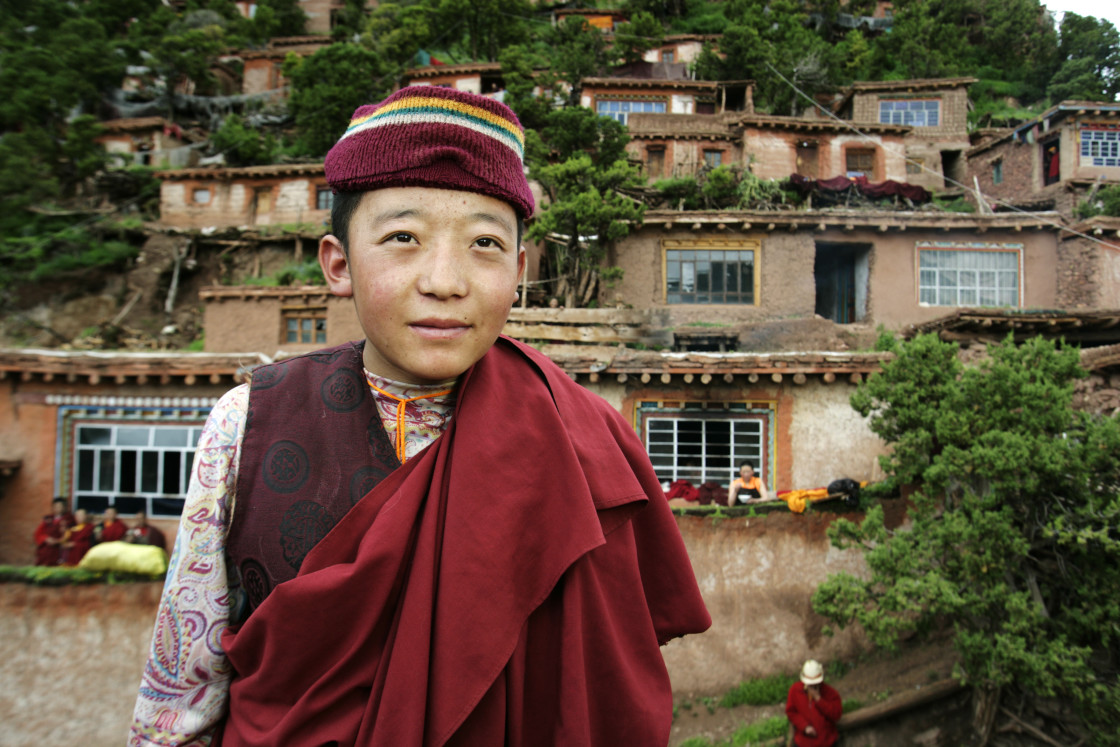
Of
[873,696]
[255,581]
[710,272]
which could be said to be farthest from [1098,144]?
[255,581]

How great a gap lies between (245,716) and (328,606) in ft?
1.13

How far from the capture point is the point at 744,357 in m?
9.77

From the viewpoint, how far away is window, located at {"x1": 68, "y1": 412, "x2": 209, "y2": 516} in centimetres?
1009

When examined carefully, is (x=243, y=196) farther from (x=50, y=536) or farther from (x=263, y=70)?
(x=50, y=536)

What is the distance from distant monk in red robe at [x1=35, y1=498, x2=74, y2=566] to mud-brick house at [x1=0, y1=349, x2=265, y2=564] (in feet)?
0.92

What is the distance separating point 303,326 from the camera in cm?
1603

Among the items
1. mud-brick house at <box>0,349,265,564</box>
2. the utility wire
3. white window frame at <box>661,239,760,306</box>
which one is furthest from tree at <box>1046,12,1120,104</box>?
mud-brick house at <box>0,349,265,564</box>

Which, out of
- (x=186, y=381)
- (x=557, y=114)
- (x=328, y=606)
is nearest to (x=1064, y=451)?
(x=328, y=606)

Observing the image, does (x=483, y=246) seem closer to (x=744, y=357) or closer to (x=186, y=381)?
(x=744, y=357)

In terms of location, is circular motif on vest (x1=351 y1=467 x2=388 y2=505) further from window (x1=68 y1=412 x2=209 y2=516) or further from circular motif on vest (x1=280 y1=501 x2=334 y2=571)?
window (x1=68 y1=412 x2=209 y2=516)

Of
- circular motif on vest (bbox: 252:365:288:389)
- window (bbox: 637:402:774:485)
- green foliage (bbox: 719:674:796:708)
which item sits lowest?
green foliage (bbox: 719:674:796:708)

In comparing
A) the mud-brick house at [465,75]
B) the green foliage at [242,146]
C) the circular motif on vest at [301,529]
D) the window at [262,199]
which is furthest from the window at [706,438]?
the mud-brick house at [465,75]

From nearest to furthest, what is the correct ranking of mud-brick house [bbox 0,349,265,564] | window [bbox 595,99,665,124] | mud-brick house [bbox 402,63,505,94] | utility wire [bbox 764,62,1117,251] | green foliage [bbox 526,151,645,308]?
mud-brick house [bbox 0,349,265,564] → green foliage [bbox 526,151,645,308] → utility wire [bbox 764,62,1117,251] → window [bbox 595,99,665,124] → mud-brick house [bbox 402,63,505,94]

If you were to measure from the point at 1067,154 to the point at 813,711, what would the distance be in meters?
21.9
